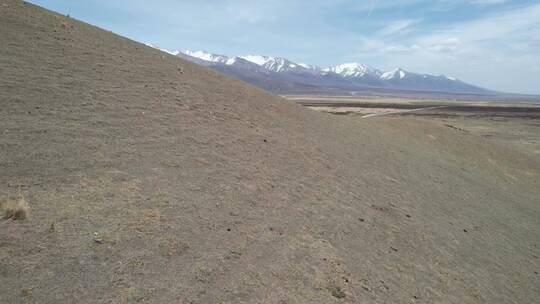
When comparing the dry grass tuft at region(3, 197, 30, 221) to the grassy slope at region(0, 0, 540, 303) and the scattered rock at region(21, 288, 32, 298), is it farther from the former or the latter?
the scattered rock at region(21, 288, 32, 298)

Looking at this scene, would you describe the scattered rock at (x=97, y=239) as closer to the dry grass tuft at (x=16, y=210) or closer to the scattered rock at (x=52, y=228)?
the scattered rock at (x=52, y=228)

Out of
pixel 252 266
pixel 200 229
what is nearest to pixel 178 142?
pixel 200 229

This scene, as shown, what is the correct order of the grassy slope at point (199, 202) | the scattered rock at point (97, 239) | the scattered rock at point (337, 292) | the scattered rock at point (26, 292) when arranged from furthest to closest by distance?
the scattered rock at point (337, 292)
the scattered rock at point (97, 239)
the grassy slope at point (199, 202)
the scattered rock at point (26, 292)

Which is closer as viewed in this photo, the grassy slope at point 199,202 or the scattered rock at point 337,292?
the grassy slope at point 199,202

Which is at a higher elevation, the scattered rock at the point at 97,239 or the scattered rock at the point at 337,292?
the scattered rock at the point at 97,239

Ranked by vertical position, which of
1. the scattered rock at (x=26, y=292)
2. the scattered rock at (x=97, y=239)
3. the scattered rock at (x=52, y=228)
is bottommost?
the scattered rock at (x=26, y=292)

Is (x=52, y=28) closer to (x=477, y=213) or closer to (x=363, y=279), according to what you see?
(x=363, y=279)

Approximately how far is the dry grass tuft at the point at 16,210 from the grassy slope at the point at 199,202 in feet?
0.74

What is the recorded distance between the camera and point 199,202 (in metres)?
10.1

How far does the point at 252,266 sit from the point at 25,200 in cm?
539

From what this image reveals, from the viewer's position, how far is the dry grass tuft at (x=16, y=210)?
712cm

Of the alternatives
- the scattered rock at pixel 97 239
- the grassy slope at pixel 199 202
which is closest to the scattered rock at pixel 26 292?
the grassy slope at pixel 199 202

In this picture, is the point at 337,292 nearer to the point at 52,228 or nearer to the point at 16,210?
the point at 52,228

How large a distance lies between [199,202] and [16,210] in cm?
440
